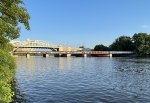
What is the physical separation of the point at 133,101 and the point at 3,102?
16781mm

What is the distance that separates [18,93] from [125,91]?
14154 mm

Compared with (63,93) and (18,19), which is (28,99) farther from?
(18,19)

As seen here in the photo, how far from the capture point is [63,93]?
41219 mm

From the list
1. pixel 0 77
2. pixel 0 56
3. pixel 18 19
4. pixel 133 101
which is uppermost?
pixel 18 19

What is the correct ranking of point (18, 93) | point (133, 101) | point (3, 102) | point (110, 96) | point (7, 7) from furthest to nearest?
point (18, 93), point (110, 96), point (133, 101), point (7, 7), point (3, 102)

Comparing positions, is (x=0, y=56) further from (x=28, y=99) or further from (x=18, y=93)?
(x=18, y=93)

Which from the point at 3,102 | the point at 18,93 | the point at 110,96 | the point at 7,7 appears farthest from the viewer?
the point at 18,93

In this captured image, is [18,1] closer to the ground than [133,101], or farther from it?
farther from it

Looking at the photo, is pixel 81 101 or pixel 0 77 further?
pixel 81 101

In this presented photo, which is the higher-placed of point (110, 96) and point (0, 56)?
point (0, 56)

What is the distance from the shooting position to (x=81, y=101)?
35156 millimetres

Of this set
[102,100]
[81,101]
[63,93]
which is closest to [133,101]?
[102,100]

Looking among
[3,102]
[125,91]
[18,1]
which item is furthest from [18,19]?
[125,91]

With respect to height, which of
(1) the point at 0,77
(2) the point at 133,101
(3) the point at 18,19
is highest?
(3) the point at 18,19
